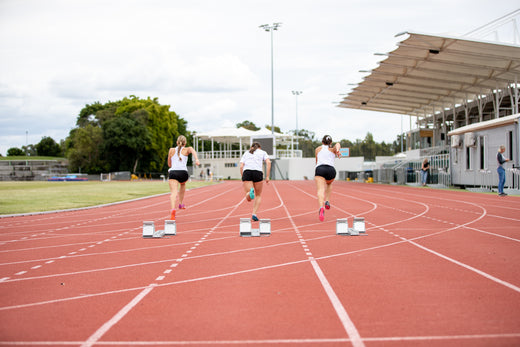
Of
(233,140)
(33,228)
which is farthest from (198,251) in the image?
(233,140)

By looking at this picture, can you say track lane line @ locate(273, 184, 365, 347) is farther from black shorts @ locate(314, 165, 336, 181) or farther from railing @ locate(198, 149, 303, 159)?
railing @ locate(198, 149, 303, 159)

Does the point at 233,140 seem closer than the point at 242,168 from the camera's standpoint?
No

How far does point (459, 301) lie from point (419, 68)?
36530 millimetres

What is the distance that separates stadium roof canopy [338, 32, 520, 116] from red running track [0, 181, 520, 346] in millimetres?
23866

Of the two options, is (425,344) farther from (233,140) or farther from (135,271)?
(233,140)

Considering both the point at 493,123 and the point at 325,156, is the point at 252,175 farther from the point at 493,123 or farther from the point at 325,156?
the point at 493,123

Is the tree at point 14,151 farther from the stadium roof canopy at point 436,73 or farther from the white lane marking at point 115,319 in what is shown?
the white lane marking at point 115,319

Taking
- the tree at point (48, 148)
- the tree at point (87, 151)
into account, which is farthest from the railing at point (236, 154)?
the tree at point (48, 148)

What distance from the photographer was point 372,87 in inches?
1925

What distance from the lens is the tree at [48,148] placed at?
116 m

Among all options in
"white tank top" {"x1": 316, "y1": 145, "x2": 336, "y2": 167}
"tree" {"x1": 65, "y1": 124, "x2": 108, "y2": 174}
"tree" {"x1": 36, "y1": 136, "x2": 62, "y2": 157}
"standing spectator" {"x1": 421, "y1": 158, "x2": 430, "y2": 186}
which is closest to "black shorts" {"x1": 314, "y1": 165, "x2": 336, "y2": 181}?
"white tank top" {"x1": 316, "y1": 145, "x2": 336, "y2": 167}

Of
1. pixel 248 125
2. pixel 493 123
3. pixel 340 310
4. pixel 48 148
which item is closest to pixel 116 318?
pixel 340 310

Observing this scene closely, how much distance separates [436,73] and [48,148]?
98129 mm

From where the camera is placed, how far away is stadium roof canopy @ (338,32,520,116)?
31750mm
